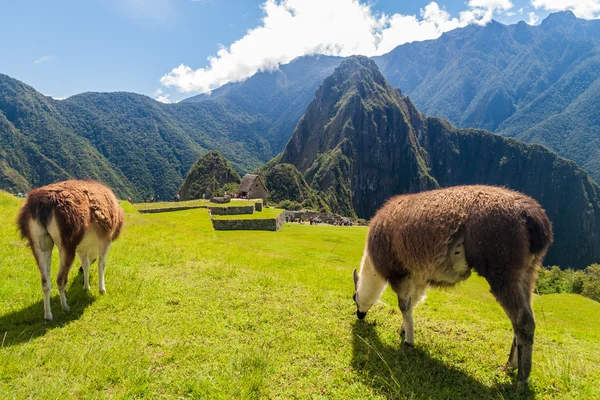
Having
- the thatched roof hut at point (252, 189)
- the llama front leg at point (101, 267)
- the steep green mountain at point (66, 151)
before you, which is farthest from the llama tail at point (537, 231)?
the steep green mountain at point (66, 151)

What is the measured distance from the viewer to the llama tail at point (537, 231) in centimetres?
394

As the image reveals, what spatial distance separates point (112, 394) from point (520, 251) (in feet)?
16.6

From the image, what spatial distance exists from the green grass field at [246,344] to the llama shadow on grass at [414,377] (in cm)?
2

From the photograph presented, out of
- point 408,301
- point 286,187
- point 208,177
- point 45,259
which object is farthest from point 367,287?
point 286,187

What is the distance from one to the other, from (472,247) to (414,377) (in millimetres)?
1897

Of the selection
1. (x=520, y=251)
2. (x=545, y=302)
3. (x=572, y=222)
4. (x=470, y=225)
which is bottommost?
(x=572, y=222)

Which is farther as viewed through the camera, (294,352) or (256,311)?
(256,311)

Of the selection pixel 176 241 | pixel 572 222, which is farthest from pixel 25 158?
pixel 572 222

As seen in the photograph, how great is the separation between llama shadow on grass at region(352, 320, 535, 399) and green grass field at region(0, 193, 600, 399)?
2 cm

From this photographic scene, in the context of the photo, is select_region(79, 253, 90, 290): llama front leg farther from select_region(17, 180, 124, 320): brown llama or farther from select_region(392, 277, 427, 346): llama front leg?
select_region(392, 277, 427, 346): llama front leg

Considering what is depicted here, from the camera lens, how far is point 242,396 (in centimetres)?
349

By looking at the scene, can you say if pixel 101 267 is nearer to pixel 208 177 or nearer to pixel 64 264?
pixel 64 264

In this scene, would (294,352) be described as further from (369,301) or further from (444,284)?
(444,284)

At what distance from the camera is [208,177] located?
10662 centimetres
